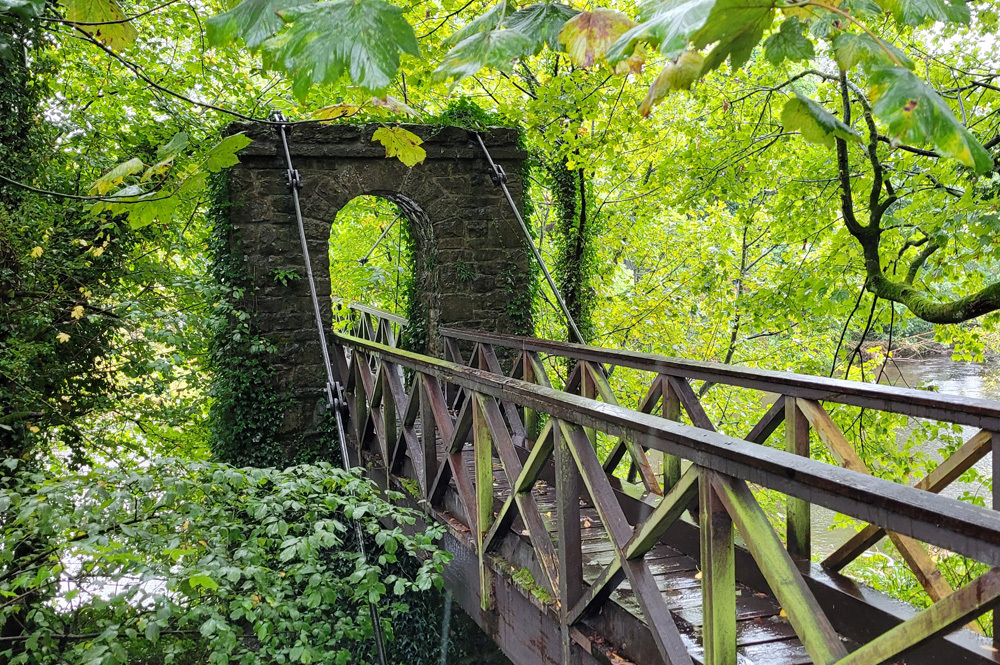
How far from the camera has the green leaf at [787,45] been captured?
1.10 meters

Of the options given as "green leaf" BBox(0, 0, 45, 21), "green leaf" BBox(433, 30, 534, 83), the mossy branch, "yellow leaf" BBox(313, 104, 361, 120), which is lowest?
the mossy branch

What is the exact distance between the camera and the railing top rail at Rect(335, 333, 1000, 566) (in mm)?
1031

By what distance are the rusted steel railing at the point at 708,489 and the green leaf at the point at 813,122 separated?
58 cm

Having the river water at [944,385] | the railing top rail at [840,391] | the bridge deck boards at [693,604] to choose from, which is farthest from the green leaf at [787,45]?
the river water at [944,385]

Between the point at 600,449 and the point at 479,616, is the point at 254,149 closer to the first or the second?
the point at 479,616

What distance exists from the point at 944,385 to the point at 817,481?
14.7m

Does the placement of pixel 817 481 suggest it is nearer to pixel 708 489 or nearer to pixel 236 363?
pixel 708 489

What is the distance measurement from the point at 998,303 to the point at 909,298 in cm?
60

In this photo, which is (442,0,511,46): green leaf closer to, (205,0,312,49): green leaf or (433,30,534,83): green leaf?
(433,30,534,83): green leaf

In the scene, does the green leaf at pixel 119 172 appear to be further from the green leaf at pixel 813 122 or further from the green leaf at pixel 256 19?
the green leaf at pixel 813 122

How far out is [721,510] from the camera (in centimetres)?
159

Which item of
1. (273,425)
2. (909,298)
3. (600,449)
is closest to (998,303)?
(909,298)

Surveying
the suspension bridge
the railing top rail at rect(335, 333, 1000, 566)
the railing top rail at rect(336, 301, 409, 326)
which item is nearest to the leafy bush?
→ the suspension bridge

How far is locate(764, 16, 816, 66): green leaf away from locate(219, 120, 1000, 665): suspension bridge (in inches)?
28.1
